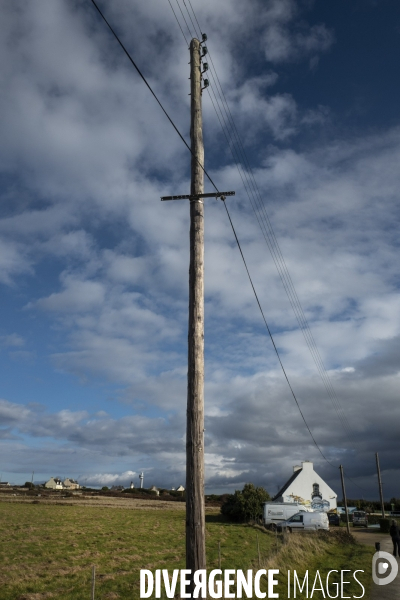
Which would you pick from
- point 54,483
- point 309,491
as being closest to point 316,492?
point 309,491

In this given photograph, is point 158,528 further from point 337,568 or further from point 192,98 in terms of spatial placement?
point 192,98

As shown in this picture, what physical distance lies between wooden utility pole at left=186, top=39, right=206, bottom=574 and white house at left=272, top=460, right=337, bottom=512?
5626 centimetres

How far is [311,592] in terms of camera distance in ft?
52.3

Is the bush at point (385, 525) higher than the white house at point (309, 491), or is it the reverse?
the white house at point (309, 491)

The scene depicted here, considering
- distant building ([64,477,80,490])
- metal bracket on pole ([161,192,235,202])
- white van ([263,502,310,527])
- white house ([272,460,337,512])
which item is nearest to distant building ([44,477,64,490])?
distant building ([64,477,80,490])

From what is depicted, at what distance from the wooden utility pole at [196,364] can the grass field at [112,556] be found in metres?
9.16

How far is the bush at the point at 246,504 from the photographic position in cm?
4947

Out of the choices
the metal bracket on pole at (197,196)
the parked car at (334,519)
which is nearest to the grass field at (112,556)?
the metal bracket on pole at (197,196)

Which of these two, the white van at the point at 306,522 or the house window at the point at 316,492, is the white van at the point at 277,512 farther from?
the house window at the point at 316,492

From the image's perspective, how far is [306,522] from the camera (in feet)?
130

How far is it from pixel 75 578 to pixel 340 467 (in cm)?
3855

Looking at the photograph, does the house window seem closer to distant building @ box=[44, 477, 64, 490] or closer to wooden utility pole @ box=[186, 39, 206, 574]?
wooden utility pole @ box=[186, 39, 206, 574]

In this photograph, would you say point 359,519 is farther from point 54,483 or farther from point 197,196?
point 54,483

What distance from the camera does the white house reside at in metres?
60.2
